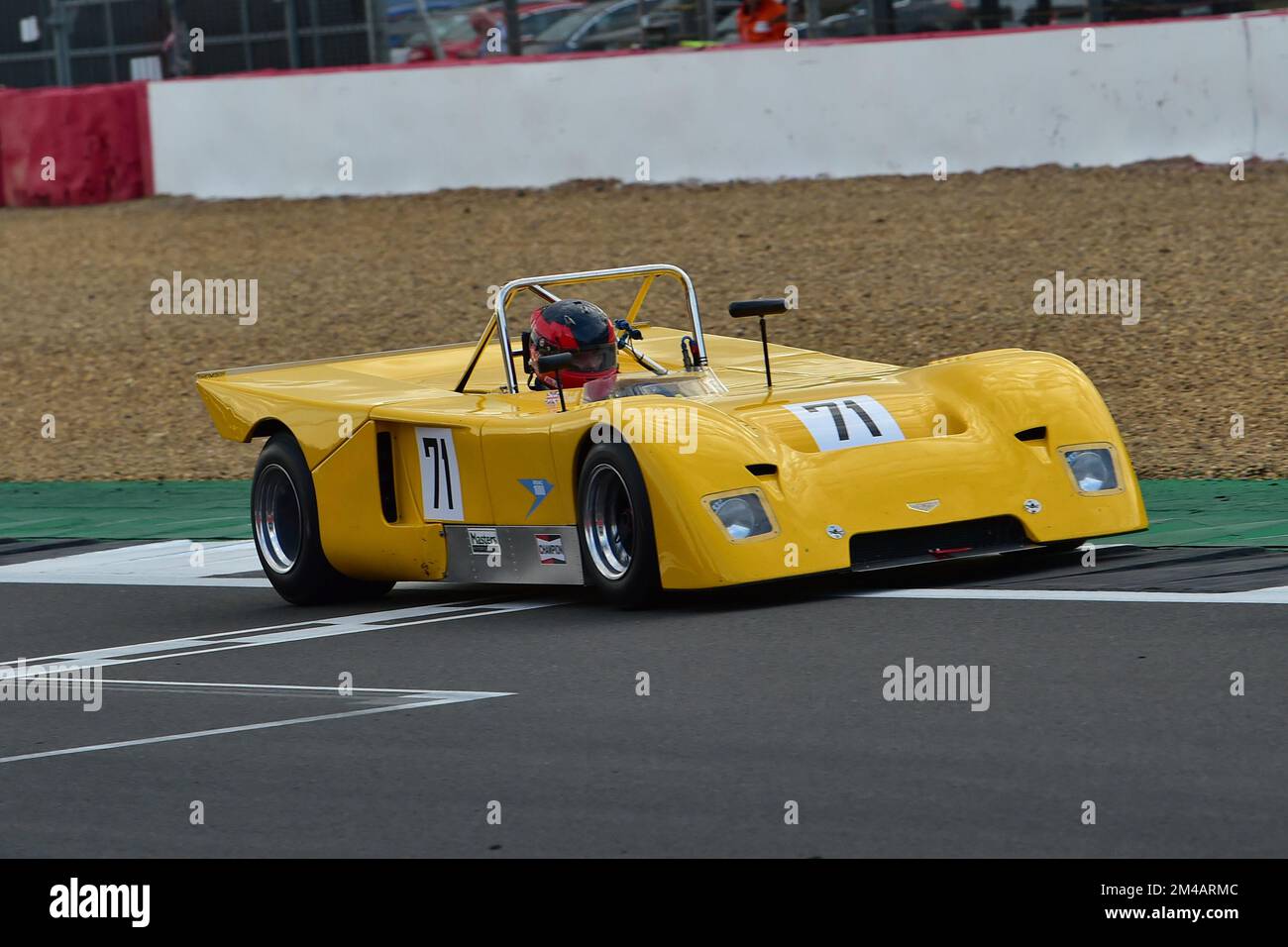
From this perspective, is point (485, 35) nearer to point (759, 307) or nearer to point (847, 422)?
point (759, 307)

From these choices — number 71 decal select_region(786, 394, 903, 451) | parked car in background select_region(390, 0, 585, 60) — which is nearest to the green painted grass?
number 71 decal select_region(786, 394, 903, 451)

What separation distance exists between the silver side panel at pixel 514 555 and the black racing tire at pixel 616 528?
105 millimetres

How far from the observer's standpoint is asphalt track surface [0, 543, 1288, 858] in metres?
5.47

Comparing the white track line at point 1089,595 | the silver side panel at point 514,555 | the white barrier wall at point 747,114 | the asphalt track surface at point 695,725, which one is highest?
the white barrier wall at point 747,114

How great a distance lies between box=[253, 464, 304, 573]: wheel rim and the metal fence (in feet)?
39.6

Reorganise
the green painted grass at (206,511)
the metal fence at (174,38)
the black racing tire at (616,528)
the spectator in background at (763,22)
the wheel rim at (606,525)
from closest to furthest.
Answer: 1. the black racing tire at (616,528)
2. the wheel rim at (606,525)
3. the green painted grass at (206,511)
4. the spectator in background at (763,22)
5. the metal fence at (174,38)

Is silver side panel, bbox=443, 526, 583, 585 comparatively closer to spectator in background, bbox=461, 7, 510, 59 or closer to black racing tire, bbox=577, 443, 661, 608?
black racing tire, bbox=577, 443, 661, 608

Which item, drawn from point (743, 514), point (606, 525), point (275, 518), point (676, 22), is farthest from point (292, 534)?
point (676, 22)

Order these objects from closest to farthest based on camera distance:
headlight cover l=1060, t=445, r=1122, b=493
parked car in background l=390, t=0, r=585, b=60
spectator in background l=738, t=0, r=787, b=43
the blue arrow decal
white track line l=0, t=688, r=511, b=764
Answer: white track line l=0, t=688, r=511, b=764, the blue arrow decal, headlight cover l=1060, t=445, r=1122, b=493, spectator in background l=738, t=0, r=787, b=43, parked car in background l=390, t=0, r=585, b=60

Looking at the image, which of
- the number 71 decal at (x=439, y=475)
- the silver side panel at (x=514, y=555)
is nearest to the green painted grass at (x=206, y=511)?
the silver side panel at (x=514, y=555)

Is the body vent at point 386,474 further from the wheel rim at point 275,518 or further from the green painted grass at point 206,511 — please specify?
the green painted grass at point 206,511

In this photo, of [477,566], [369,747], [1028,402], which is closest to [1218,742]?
[369,747]

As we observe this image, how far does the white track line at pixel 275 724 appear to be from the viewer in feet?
22.7

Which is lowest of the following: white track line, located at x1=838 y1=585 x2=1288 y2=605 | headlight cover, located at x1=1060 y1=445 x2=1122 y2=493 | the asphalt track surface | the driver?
the asphalt track surface
